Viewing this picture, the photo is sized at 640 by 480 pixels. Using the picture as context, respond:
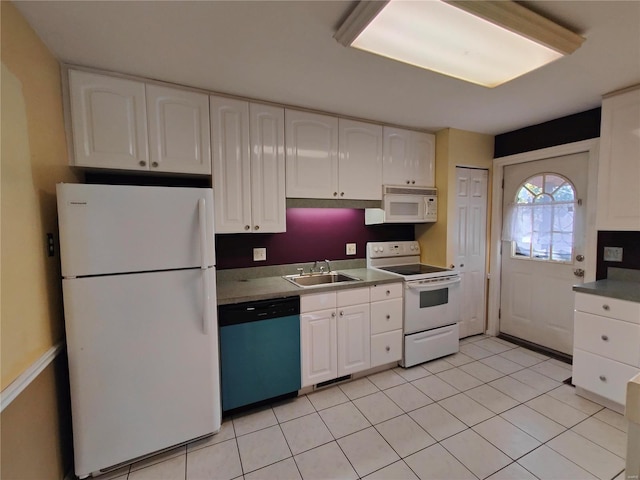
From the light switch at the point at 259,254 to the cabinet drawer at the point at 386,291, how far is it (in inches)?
40.8

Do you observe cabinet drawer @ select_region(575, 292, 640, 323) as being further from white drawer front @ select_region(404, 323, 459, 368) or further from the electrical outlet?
white drawer front @ select_region(404, 323, 459, 368)

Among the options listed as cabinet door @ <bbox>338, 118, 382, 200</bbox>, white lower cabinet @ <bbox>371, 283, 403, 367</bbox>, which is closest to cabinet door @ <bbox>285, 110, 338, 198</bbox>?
cabinet door @ <bbox>338, 118, 382, 200</bbox>

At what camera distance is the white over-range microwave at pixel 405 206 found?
114 inches

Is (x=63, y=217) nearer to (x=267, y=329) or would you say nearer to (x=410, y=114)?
(x=267, y=329)

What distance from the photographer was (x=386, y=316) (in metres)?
2.62

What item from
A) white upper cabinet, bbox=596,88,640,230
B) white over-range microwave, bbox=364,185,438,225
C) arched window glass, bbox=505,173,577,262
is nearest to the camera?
white upper cabinet, bbox=596,88,640,230

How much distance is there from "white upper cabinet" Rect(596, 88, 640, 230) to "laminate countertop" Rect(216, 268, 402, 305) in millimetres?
1703

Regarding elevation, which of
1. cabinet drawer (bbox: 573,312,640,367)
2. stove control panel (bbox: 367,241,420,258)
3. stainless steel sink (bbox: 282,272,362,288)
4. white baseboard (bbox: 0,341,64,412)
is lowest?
cabinet drawer (bbox: 573,312,640,367)

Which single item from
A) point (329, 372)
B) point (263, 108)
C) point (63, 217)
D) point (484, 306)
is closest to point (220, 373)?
point (329, 372)

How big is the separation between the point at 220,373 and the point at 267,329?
42 cm

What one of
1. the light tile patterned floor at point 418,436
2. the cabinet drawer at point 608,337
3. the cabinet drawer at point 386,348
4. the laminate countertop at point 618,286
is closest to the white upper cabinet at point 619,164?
the laminate countertop at point 618,286

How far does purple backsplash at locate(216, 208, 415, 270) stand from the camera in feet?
8.52

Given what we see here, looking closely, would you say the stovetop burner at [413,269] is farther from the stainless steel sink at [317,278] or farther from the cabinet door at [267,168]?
the cabinet door at [267,168]

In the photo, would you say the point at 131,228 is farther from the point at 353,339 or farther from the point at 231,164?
the point at 353,339
